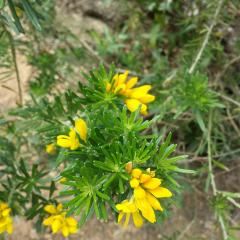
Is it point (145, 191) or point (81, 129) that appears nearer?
point (145, 191)

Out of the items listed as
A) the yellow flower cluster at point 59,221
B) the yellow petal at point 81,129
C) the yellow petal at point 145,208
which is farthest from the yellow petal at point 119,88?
the yellow flower cluster at point 59,221

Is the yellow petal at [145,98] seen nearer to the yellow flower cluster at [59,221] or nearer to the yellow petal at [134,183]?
the yellow petal at [134,183]

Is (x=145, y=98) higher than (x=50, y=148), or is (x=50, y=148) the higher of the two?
(x=145, y=98)

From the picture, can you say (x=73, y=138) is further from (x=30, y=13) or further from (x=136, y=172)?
(x=30, y=13)

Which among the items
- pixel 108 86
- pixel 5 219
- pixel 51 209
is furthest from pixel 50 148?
pixel 108 86

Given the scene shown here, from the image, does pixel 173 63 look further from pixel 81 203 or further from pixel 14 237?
pixel 81 203

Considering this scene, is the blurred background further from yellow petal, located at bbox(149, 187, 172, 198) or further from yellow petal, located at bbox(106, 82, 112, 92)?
yellow petal, located at bbox(149, 187, 172, 198)
